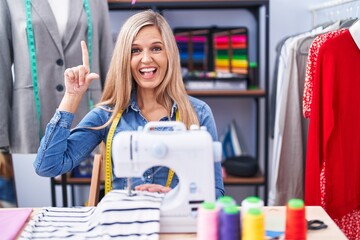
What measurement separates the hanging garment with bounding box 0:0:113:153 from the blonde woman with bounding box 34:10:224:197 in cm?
57

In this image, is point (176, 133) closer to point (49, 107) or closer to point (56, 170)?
point (56, 170)

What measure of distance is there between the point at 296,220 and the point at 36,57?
1479 mm

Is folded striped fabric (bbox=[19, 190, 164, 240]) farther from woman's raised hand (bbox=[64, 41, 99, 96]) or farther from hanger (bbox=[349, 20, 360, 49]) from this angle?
hanger (bbox=[349, 20, 360, 49])

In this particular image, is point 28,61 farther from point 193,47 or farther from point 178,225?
point 178,225

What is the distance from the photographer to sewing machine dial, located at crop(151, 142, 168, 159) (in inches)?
44.0

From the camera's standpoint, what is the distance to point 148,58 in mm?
1525

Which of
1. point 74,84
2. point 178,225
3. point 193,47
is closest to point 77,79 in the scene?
point 74,84

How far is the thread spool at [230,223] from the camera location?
0.94 m

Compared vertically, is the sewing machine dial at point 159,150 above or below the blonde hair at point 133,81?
below

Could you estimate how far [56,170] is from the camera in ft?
4.76

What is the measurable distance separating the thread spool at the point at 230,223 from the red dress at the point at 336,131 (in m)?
0.92

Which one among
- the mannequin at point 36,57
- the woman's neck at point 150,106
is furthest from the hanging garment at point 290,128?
the mannequin at point 36,57

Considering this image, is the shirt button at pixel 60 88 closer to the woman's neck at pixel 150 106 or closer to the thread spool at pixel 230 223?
the woman's neck at pixel 150 106

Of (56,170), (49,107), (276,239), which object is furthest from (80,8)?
(276,239)
